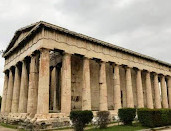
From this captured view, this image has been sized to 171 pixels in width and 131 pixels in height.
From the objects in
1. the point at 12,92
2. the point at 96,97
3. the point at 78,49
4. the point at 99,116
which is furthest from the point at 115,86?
the point at 12,92

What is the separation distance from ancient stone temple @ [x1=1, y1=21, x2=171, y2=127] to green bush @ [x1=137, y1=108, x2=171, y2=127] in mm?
6071

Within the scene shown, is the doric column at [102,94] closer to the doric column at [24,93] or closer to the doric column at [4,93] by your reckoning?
the doric column at [24,93]

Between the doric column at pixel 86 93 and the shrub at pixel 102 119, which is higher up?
the doric column at pixel 86 93

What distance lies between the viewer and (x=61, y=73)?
75.7ft

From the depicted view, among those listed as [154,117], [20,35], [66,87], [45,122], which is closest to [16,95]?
[20,35]

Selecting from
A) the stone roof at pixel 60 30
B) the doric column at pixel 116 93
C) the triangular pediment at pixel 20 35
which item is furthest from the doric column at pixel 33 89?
the doric column at pixel 116 93

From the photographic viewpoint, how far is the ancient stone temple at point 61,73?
1773 cm

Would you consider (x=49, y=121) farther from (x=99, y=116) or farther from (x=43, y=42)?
(x=43, y=42)

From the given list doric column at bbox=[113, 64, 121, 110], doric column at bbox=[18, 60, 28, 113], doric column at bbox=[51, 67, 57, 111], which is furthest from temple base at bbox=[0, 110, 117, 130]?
doric column at bbox=[113, 64, 121, 110]

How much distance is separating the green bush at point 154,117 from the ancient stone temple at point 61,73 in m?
6.07

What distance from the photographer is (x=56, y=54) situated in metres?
25.6

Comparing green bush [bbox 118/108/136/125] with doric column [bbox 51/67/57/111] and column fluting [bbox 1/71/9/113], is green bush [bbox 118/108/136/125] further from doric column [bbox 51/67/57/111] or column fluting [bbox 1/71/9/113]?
column fluting [bbox 1/71/9/113]

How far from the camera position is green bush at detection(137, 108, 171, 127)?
15.0 m

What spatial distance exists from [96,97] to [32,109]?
9.82m
